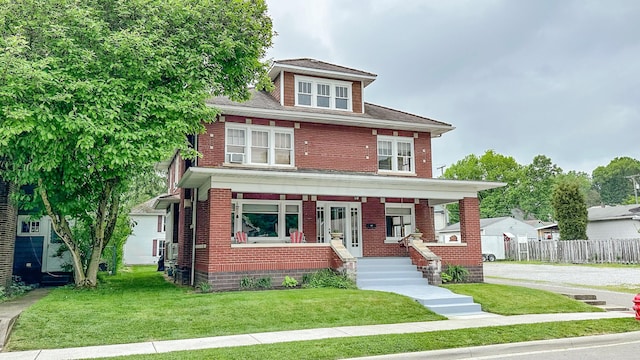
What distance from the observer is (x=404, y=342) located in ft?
26.0

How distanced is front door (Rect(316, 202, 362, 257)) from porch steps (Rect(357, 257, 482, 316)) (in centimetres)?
204

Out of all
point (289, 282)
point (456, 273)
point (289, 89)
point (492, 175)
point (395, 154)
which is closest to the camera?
point (289, 282)

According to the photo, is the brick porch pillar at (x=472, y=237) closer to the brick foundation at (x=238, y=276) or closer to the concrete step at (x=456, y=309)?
the concrete step at (x=456, y=309)

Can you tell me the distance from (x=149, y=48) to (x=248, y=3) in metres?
3.70

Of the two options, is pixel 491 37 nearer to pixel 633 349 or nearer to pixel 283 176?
pixel 283 176

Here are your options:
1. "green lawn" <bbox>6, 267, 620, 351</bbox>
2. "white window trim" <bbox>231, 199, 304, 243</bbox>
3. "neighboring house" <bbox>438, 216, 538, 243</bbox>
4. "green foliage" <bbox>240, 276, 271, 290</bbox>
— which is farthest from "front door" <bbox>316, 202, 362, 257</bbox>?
"neighboring house" <bbox>438, 216, 538, 243</bbox>

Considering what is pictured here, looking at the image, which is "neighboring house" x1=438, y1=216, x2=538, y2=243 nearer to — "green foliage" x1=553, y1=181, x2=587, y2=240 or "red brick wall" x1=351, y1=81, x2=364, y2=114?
"green foliage" x1=553, y1=181, x2=587, y2=240

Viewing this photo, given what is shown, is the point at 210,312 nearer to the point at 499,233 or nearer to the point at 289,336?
the point at 289,336

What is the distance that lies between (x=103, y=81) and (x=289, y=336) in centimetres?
790

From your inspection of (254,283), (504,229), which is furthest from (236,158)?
(504,229)

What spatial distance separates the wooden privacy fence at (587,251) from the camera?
94.2 feet

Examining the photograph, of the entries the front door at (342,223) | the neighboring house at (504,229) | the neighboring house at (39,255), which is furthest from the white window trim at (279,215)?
the neighboring house at (504,229)

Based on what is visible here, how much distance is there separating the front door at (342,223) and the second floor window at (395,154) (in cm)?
225

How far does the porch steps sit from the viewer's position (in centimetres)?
1150
